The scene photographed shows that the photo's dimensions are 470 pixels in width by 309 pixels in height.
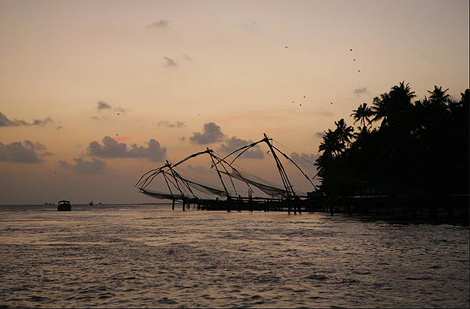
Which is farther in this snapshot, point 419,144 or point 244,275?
Result: point 419,144

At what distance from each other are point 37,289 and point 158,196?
59.5 m

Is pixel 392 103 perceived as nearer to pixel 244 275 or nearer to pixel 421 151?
pixel 421 151

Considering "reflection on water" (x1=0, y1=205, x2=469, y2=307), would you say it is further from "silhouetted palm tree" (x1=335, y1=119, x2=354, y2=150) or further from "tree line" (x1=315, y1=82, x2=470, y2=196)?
"silhouetted palm tree" (x1=335, y1=119, x2=354, y2=150)

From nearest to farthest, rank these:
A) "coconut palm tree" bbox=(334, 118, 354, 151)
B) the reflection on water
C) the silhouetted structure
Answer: the reflection on water
the silhouetted structure
"coconut palm tree" bbox=(334, 118, 354, 151)

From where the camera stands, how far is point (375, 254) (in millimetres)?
17938

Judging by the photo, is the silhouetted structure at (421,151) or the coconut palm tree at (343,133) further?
the coconut palm tree at (343,133)

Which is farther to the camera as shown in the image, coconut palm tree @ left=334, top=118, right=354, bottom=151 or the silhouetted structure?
coconut palm tree @ left=334, top=118, right=354, bottom=151

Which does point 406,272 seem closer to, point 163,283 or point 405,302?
point 405,302

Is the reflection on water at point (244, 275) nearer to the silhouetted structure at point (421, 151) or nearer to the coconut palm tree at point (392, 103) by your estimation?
the silhouetted structure at point (421, 151)

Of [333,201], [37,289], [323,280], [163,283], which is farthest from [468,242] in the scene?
[333,201]

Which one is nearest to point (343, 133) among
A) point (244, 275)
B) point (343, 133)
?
point (343, 133)

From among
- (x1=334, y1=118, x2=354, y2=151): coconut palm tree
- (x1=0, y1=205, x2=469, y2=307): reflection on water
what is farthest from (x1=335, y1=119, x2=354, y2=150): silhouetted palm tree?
(x1=0, y1=205, x2=469, y2=307): reflection on water

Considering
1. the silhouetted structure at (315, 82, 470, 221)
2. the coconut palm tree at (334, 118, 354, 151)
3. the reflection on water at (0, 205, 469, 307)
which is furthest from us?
the coconut palm tree at (334, 118, 354, 151)

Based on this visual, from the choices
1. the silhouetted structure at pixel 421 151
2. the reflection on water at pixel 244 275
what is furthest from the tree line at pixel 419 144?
the reflection on water at pixel 244 275
